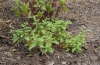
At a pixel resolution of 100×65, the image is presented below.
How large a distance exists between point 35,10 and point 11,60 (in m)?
0.83

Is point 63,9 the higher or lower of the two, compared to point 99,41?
higher

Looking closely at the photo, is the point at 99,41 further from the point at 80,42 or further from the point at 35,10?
the point at 35,10

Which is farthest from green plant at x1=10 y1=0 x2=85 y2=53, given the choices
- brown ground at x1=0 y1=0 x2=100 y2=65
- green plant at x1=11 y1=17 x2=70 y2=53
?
brown ground at x1=0 y1=0 x2=100 y2=65

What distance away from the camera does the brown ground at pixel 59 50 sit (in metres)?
3.25

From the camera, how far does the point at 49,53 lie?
3.31 meters

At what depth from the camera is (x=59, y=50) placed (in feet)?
11.2

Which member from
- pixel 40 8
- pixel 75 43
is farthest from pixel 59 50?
pixel 40 8

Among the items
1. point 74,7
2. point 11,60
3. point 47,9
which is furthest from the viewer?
point 74,7

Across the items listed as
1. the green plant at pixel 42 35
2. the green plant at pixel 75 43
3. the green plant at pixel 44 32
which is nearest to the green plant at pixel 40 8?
the green plant at pixel 44 32

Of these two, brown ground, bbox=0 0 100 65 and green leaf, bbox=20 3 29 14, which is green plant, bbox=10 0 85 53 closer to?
green leaf, bbox=20 3 29 14

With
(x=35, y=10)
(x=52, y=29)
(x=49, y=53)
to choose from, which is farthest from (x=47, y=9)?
(x=49, y=53)

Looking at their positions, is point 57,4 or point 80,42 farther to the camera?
point 57,4

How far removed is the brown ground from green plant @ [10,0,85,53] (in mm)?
101

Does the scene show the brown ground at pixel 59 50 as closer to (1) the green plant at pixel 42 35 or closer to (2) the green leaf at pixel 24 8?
(1) the green plant at pixel 42 35
